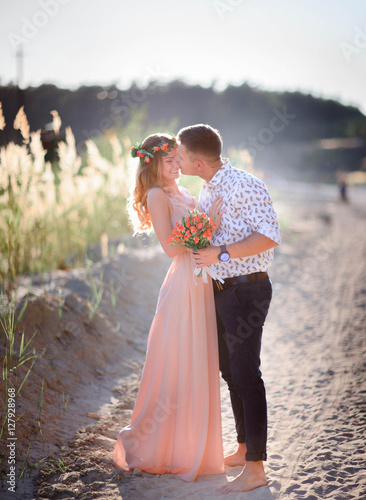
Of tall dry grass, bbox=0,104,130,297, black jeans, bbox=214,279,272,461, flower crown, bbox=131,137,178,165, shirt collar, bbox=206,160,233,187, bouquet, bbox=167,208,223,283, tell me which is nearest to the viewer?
bouquet, bbox=167,208,223,283

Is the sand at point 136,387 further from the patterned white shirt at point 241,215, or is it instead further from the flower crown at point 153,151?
the flower crown at point 153,151

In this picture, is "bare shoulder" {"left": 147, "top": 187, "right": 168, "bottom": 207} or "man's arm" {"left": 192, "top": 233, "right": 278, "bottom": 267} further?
"bare shoulder" {"left": 147, "top": 187, "right": 168, "bottom": 207}

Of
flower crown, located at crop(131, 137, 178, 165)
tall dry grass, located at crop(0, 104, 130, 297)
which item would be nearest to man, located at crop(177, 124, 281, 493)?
flower crown, located at crop(131, 137, 178, 165)

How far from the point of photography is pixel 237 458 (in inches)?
127

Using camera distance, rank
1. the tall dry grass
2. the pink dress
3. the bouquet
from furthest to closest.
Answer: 1. the tall dry grass
2. the pink dress
3. the bouquet

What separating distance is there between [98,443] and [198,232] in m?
1.83

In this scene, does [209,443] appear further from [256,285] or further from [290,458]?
[256,285]

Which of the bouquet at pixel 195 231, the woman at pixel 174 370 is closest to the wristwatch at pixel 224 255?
the bouquet at pixel 195 231

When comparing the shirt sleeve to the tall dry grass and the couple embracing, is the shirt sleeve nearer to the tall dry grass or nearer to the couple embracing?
the couple embracing

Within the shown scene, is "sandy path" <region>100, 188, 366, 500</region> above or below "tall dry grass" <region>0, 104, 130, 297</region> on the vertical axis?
below

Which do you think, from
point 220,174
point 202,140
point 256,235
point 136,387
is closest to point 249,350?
point 256,235

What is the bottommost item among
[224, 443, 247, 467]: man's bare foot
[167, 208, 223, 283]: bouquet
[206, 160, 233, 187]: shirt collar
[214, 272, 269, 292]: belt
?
[224, 443, 247, 467]: man's bare foot

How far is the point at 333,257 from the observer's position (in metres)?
10.7

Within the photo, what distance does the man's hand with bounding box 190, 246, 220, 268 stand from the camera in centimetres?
277
